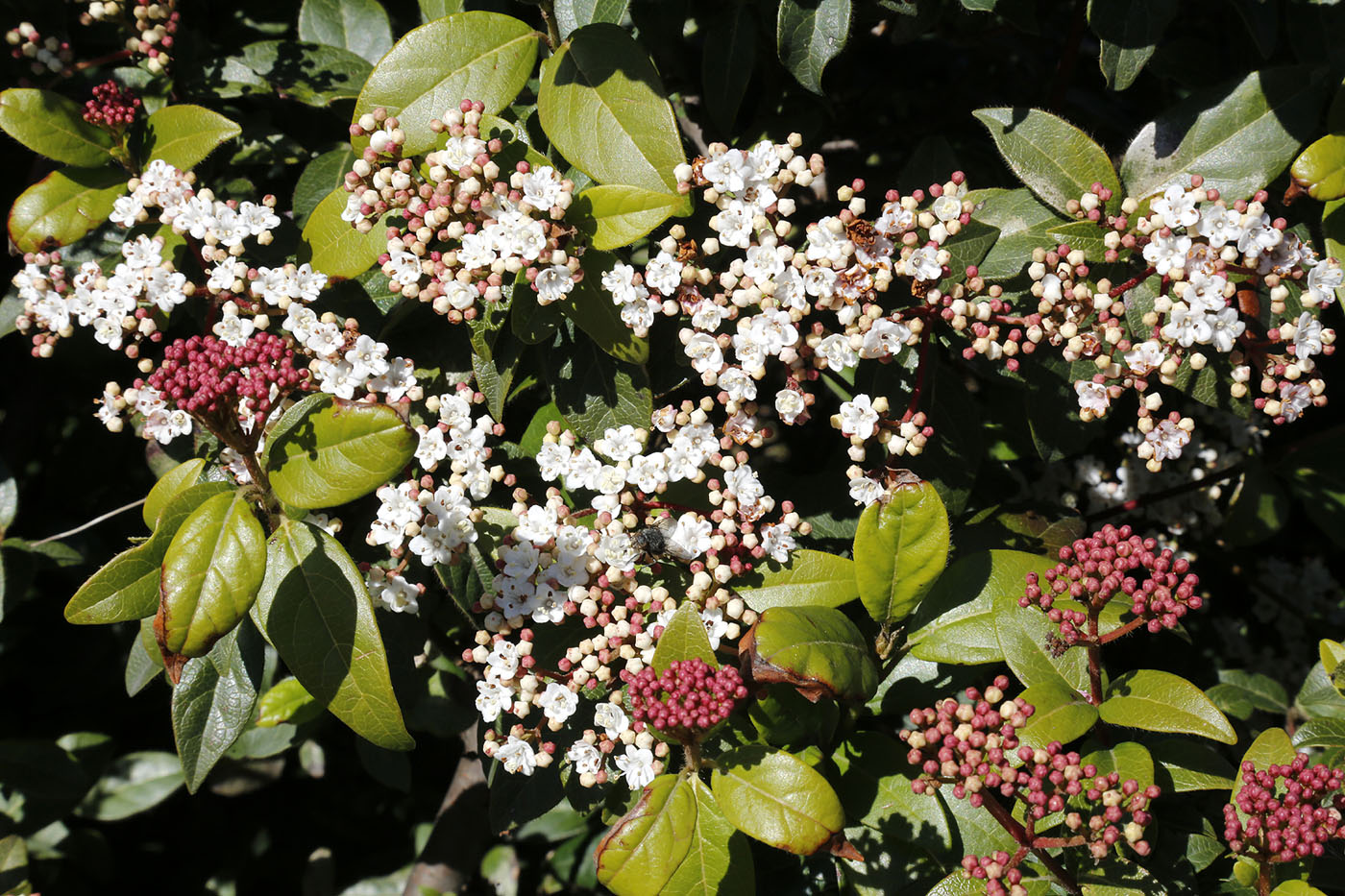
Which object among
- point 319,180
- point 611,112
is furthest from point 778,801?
point 319,180

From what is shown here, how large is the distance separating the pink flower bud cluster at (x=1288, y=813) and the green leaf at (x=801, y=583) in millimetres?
841

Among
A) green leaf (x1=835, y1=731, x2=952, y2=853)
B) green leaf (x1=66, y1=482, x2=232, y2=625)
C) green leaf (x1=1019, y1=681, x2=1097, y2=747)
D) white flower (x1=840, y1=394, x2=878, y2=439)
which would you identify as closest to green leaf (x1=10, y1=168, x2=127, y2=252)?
green leaf (x1=66, y1=482, x2=232, y2=625)

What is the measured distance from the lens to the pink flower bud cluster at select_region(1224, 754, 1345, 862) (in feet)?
6.04

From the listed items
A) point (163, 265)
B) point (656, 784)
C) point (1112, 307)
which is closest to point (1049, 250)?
point (1112, 307)

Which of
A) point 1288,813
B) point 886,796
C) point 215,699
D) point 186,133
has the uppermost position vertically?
point 186,133

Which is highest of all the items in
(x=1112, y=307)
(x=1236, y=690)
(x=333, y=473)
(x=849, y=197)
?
(x=849, y=197)

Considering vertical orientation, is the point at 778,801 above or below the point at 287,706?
above

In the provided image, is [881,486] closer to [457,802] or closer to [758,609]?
[758,609]

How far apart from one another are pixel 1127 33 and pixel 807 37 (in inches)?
26.0

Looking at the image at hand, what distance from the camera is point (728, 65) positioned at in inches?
90.4

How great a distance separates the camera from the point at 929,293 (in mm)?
2029

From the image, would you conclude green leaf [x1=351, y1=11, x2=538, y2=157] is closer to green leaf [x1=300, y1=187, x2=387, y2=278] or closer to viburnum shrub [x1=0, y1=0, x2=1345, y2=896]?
viburnum shrub [x1=0, y1=0, x2=1345, y2=896]

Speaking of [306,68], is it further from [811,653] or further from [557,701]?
[811,653]

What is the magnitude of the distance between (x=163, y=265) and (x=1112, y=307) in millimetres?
2080
